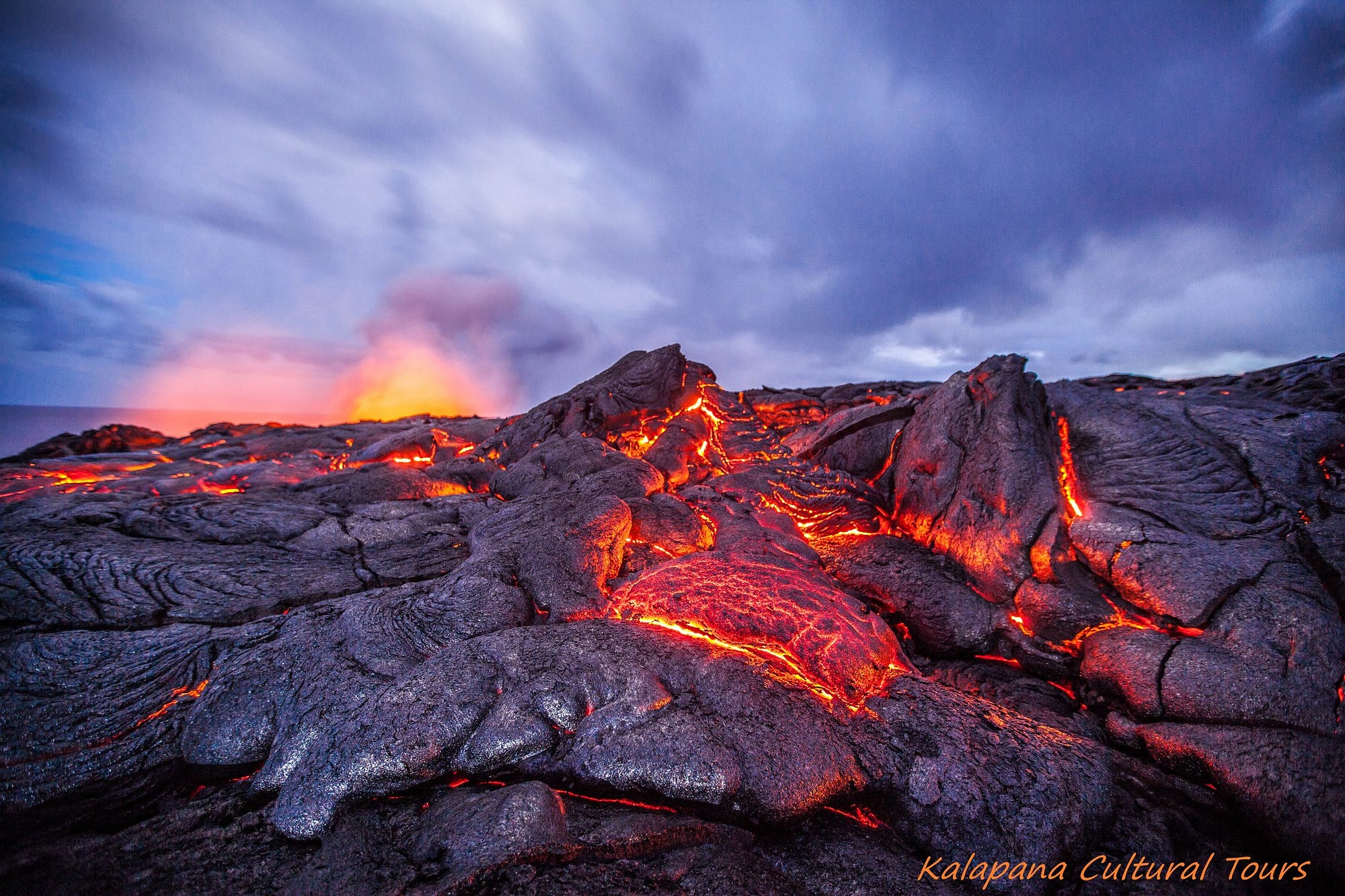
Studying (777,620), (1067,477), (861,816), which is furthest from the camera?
(1067,477)

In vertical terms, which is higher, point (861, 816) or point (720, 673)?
point (720, 673)

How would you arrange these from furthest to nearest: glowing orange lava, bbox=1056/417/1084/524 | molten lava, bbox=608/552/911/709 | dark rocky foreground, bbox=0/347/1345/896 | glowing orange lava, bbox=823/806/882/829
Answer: glowing orange lava, bbox=1056/417/1084/524
molten lava, bbox=608/552/911/709
glowing orange lava, bbox=823/806/882/829
dark rocky foreground, bbox=0/347/1345/896

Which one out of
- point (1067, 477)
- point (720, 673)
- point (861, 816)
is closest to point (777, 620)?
point (720, 673)

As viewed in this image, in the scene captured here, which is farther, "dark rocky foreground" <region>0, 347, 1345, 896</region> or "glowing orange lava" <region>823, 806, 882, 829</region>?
"glowing orange lava" <region>823, 806, 882, 829</region>

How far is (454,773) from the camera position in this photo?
4457 mm

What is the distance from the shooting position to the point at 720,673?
16.6ft

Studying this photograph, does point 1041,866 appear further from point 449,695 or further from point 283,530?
point 283,530

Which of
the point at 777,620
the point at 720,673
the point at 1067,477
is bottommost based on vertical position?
the point at 720,673

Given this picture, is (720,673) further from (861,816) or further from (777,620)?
(861,816)

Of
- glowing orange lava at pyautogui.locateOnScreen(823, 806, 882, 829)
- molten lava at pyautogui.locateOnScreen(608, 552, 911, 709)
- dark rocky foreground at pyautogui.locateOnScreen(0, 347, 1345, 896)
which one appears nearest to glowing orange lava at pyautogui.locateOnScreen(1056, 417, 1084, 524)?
dark rocky foreground at pyautogui.locateOnScreen(0, 347, 1345, 896)

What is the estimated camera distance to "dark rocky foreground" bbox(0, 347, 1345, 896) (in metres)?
3.99

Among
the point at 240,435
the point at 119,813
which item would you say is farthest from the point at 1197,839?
the point at 240,435

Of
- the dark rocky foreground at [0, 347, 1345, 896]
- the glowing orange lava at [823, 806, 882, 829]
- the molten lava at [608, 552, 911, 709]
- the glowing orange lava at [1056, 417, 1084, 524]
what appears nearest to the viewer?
the dark rocky foreground at [0, 347, 1345, 896]

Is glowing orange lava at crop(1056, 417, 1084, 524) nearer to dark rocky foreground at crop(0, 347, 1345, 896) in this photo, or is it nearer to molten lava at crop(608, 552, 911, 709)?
dark rocky foreground at crop(0, 347, 1345, 896)
